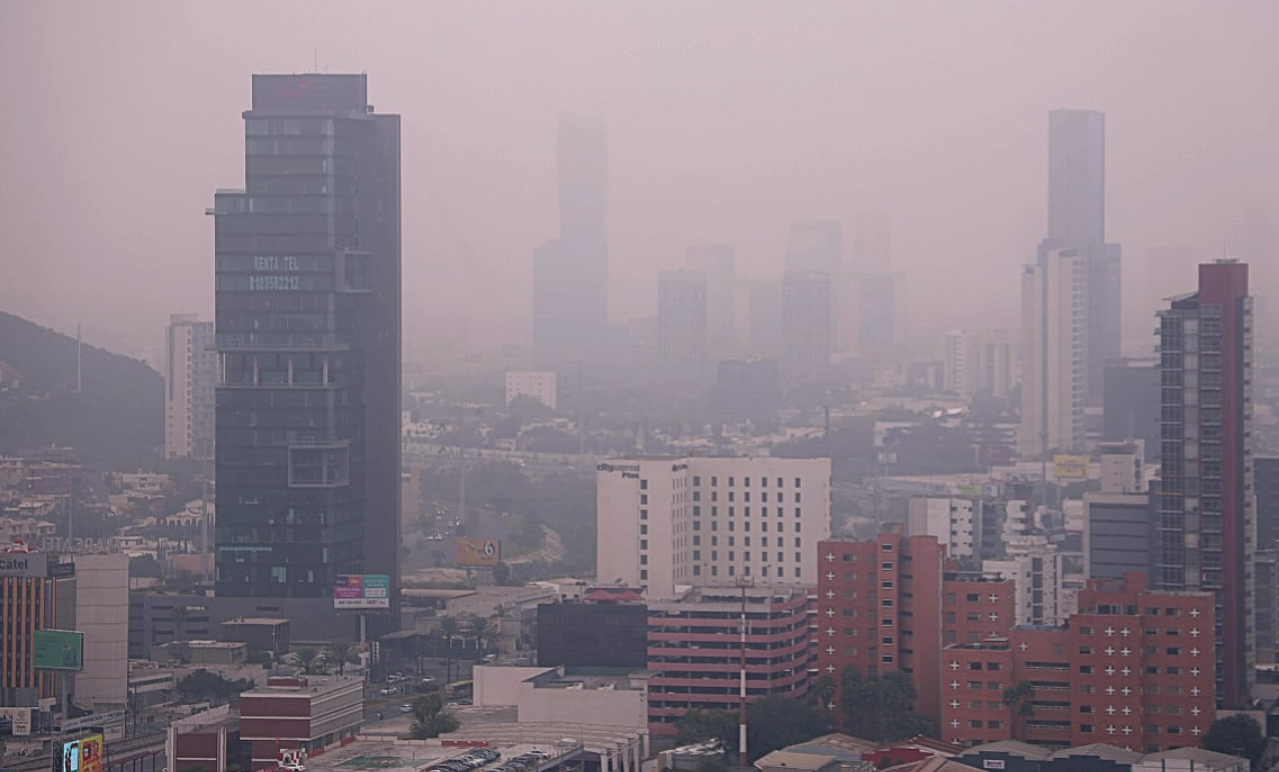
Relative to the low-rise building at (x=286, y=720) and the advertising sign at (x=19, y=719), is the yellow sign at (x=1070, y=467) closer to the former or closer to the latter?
the low-rise building at (x=286, y=720)

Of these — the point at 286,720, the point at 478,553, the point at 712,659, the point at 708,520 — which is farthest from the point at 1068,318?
the point at 286,720

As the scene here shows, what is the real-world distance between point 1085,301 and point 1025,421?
173cm

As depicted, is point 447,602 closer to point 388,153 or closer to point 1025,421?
point 388,153

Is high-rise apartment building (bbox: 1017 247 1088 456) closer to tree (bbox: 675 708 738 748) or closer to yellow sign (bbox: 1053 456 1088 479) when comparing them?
yellow sign (bbox: 1053 456 1088 479)

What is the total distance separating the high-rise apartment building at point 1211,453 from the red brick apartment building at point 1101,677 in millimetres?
1347

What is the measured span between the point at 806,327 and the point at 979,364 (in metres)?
3.06

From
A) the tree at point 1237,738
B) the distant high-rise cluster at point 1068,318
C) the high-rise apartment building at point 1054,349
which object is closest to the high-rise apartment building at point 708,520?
the tree at point 1237,738

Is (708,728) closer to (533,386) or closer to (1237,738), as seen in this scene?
(1237,738)

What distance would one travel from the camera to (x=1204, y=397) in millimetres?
12312

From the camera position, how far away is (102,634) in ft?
44.8

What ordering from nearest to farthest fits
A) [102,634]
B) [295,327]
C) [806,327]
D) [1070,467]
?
[102,634]
[295,327]
[806,327]
[1070,467]

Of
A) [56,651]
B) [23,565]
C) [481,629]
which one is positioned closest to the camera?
[56,651]

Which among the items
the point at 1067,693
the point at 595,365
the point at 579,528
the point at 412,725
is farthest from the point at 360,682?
the point at 595,365

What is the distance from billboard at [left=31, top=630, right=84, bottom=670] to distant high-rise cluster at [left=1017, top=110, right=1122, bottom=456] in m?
16.3
